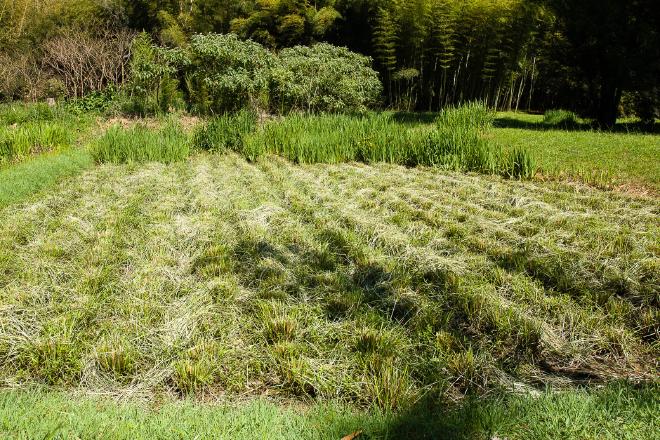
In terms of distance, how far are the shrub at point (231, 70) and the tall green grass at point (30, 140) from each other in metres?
3.28

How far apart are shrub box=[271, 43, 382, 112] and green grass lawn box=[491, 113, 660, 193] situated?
153 inches

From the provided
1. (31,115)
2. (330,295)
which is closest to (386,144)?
(330,295)

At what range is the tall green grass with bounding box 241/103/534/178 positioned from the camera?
587 centimetres

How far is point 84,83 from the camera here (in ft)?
47.3

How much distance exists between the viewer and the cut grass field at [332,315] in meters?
1.60

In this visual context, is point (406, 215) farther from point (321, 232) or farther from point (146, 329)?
point (146, 329)

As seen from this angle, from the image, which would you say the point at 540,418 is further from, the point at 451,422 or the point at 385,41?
the point at 385,41

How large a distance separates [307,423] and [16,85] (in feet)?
52.2

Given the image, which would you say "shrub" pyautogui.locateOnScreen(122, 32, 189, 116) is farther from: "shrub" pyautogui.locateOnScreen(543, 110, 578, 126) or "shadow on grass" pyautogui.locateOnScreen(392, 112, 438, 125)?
"shrub" pyautogui.locateOnScreen(543, 110, 578, 126)

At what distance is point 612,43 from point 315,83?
5921 millimetres

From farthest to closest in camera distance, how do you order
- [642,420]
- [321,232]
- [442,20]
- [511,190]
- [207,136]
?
[442,20]
[207,136]
[511,190]
[321,232]
[642,420]

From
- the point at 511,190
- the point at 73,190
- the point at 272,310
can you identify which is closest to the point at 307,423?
the point at 272,310

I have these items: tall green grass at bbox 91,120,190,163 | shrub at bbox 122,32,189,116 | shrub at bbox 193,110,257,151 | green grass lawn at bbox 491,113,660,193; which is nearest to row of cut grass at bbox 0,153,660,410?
green grass lawn at bbox 491,113,660,193

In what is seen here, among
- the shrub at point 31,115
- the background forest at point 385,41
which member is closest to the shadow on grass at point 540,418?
the background forest at point 385,41
